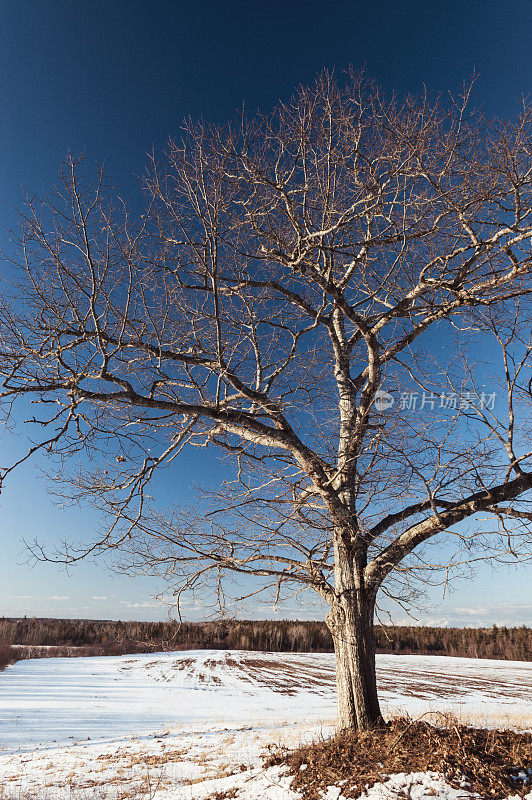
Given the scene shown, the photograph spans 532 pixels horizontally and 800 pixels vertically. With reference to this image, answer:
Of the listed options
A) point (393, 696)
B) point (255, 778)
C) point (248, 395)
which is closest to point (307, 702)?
point (393, 696)

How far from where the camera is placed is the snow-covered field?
835 cm

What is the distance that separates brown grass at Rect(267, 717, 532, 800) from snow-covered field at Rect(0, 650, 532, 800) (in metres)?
0.27

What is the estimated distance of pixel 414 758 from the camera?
5309mm

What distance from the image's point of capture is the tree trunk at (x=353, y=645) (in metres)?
6.50

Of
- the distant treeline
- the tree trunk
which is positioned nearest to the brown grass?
the tree trunk

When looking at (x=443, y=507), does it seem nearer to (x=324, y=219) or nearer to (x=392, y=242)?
(x=392, y=242)

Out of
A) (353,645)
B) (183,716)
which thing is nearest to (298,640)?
(183,716)

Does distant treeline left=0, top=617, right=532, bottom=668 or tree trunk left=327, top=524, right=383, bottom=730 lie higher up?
tree trunk left=327, top=524, right=383, bottom=730

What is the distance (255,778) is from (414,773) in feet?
7.27

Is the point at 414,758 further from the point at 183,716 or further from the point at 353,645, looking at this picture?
the point at 183,716

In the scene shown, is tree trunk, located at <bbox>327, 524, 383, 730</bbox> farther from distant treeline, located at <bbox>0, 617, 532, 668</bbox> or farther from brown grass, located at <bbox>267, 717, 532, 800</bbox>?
distant treeline, located at <bbox>0, 617, 532, 668</bbox>

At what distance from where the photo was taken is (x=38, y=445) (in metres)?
6.03

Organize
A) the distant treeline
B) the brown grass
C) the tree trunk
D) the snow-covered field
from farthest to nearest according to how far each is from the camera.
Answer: the distant treeline < the snow-covered field < the tree trunk < the brown grass

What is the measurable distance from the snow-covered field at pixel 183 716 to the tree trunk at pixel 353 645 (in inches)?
51.1
